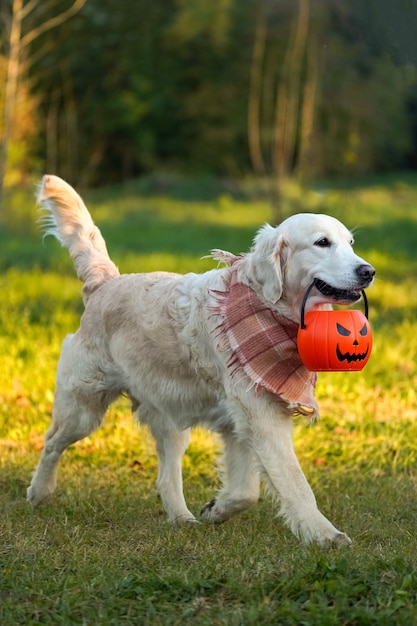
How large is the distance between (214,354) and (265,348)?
0.95 ft

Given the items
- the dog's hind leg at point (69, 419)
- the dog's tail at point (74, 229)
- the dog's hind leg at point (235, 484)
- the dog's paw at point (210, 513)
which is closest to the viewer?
the dog's hind leg at point (235, 484)

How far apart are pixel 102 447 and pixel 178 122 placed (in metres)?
31.0

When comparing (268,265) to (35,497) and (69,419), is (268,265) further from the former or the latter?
(35,497)

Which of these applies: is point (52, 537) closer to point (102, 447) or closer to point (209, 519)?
point (209, 519)

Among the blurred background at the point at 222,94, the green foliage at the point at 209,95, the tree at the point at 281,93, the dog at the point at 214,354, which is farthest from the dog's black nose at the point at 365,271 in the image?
the green foliage at the point at 209,95

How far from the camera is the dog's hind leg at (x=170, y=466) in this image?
Answer: 5.25m

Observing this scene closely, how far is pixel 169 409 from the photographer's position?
202 inches

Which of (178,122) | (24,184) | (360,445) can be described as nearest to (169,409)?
(360,445)

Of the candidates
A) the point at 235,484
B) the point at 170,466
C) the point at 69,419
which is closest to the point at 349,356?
the point at 235,484

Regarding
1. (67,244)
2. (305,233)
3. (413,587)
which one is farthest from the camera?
(67,244)

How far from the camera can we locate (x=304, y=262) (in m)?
4.55

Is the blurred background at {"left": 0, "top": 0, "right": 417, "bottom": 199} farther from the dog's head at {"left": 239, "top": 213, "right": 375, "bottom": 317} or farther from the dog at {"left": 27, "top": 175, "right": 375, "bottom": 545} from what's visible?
the dog's head at {"left": 239, "top": 213, "right": 375, "bottom": 317}

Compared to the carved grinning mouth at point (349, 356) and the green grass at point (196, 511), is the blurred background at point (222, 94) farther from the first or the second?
the carved grinning mouth at point (349, 356)

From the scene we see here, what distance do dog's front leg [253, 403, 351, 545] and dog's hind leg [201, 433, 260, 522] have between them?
12.2 inches
